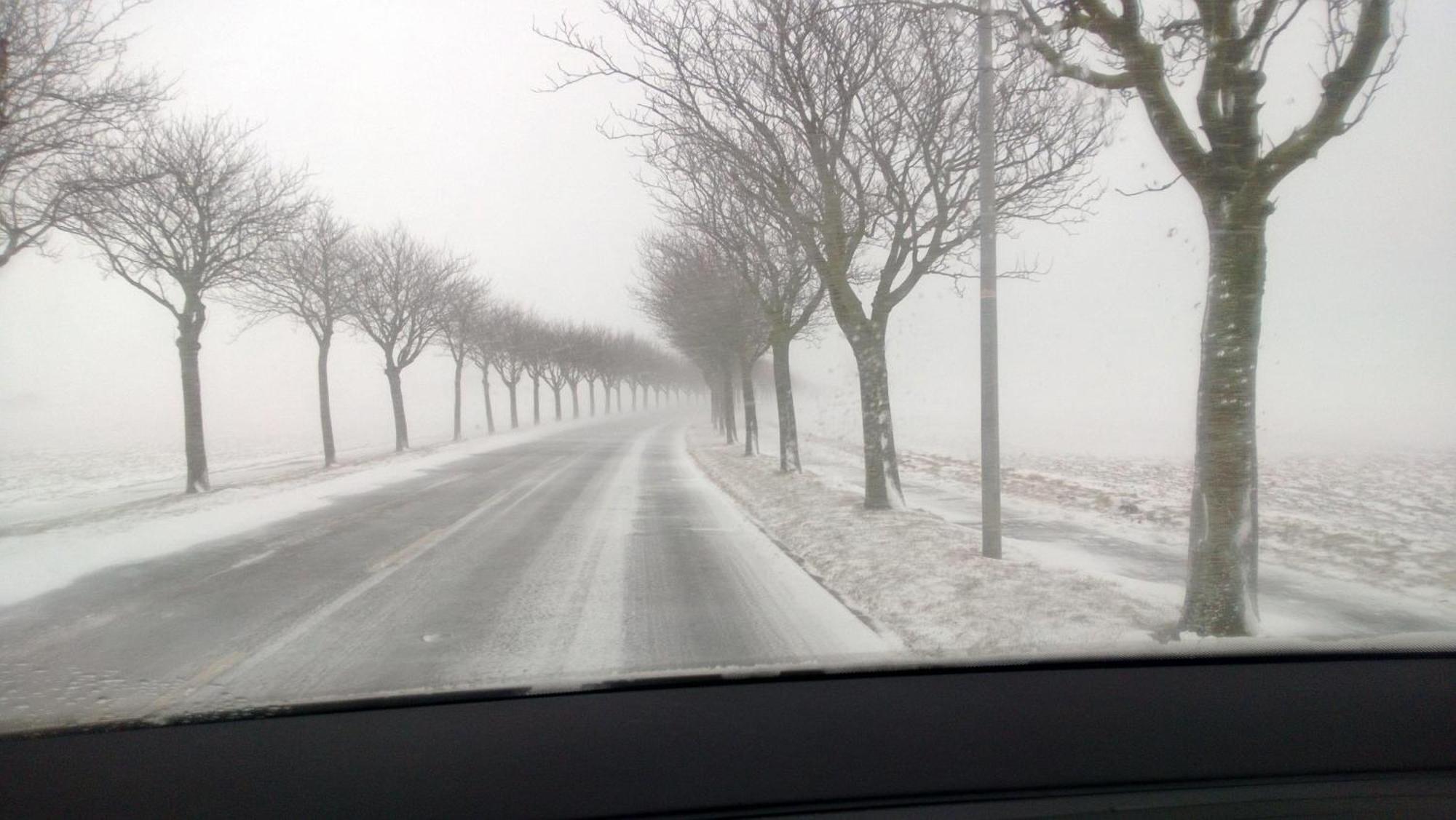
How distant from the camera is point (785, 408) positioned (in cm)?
1936

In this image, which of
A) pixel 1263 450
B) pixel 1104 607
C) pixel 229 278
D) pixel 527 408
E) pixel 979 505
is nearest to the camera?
pixel 1104 607

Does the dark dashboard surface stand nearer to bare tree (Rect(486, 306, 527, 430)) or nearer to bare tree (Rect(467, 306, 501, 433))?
bare tree (Rect(467, 306, 501, 433))

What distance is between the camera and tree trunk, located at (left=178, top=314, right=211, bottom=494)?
16625 millimetres

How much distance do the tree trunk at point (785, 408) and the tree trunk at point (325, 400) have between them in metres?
13.0

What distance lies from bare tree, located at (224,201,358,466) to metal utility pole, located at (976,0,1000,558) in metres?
18.8

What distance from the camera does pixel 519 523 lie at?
468 inches

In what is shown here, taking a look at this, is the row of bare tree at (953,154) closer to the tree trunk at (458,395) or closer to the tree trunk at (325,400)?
the tree trunk at (325,400)

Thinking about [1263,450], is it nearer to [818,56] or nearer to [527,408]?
[818,56]

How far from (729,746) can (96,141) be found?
13.2 metres

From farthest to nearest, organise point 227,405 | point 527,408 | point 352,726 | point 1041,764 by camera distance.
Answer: point 527,408
point 227,405
point 352,726
point 1041,764

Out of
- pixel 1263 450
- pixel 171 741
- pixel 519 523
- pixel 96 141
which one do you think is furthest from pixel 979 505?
pixel 96 141

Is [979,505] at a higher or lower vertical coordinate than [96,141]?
lower

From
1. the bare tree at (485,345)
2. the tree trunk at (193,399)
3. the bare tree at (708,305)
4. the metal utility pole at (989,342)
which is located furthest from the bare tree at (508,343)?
the metal utility pole at (989,342)

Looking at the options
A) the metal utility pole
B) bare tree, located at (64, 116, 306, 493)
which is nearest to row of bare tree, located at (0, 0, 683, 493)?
bare tree, located at (64, 116, 306, 493)
